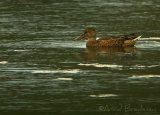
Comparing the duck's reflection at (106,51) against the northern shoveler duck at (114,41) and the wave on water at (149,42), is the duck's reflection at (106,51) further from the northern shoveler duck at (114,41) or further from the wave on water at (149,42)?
the wave on water at (149,42)

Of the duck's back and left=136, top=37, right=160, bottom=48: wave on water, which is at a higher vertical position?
the duck's back

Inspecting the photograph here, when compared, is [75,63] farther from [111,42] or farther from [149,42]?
[149,42]

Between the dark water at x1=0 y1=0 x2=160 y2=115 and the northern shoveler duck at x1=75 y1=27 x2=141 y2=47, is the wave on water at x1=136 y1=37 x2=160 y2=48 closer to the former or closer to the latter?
the dark water at x1=0 y1=0 x2=160 y2=115

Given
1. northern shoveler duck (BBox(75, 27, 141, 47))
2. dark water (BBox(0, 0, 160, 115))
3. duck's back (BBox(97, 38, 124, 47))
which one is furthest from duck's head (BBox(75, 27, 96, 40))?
duck's back (BBox(97, 38, 124, 47))

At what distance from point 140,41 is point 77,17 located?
19.4ft

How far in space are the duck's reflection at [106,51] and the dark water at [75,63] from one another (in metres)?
0.03

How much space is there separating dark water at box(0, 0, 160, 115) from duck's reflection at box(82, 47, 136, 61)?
0.03 meters

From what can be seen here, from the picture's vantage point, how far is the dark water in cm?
1773

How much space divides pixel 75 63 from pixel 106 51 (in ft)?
11.4

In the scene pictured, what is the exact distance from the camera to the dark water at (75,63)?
17734 millimetres

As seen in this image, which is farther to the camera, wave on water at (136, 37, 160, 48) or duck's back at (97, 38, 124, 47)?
duck's back at (97, 38, 124, 47)

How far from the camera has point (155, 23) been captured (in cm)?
3225

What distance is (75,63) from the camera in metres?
22.9

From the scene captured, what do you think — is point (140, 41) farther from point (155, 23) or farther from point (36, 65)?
point (36, 65)
